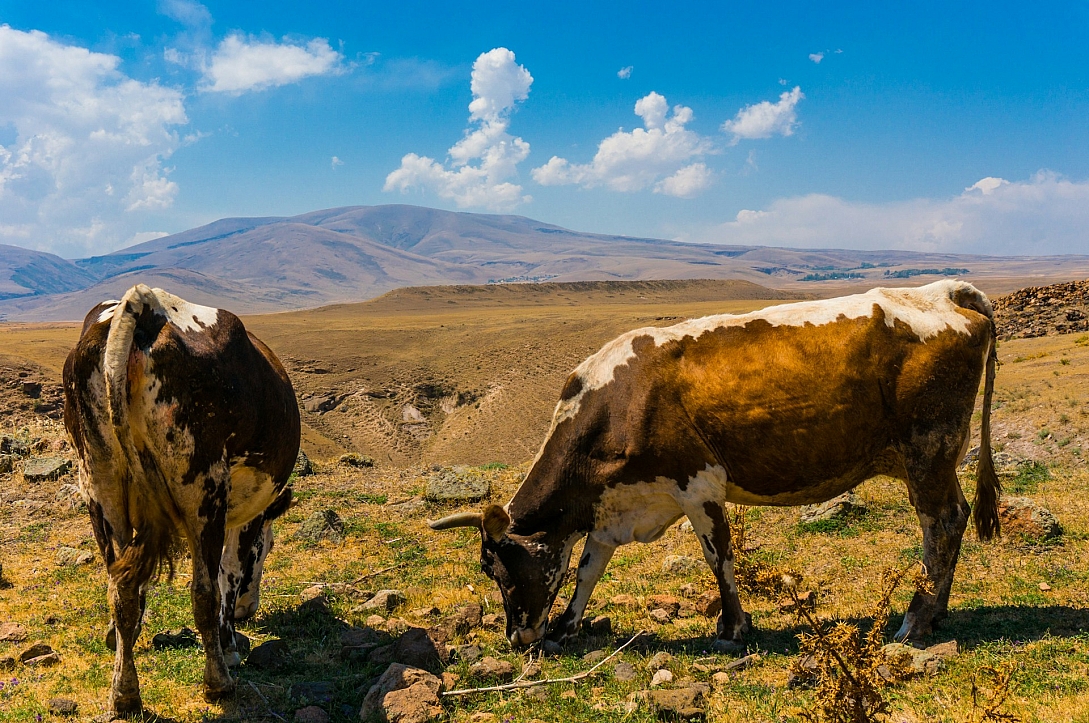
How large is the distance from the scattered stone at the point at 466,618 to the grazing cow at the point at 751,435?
632 mm

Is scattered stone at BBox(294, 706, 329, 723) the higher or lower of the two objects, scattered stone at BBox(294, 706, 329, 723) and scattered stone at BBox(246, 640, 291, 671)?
the higher

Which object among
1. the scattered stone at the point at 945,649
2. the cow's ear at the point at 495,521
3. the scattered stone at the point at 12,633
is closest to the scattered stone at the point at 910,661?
the scattered stone at the point at 945,649

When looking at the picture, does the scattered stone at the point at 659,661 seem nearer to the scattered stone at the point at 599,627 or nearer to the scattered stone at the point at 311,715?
the scattered stone at the point at 599,627

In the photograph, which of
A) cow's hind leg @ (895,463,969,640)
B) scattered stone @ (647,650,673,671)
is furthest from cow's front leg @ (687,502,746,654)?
cow's hind leg @ (895,463,969,640)

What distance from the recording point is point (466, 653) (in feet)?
23.0

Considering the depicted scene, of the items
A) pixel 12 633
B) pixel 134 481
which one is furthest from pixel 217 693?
pixel 12 633

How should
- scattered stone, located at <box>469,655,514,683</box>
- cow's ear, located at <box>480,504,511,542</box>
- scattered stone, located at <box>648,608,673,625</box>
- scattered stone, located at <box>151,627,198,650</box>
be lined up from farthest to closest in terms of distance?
scattered stone, located at <box>648,608,673,625</box>, cow's ear, located at <box>480,504,511,542</box>, scattered stone, located at <box>151,627,198,650</box>, scattered stone, located at <box>469,655,514,683</box>

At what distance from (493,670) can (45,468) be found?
44.5 ft

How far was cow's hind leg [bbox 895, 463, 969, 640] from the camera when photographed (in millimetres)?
6574

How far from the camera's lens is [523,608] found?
7.29 m

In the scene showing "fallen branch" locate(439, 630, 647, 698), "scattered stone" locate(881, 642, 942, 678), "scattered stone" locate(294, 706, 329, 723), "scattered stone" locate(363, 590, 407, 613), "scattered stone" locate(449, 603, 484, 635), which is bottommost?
"scattered stone" locate(363, 590, 407, 613)

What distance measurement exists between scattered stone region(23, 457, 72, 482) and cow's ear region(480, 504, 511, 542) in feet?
41.1

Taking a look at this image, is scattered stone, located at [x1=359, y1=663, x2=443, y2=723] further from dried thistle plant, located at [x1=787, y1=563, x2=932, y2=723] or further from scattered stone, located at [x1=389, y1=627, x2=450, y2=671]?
dried thistle plant, located at [x1=787, y1=563, x2=932, y2=723]

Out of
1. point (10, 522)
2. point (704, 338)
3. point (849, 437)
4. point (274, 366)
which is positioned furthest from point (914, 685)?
point (10, 522)
